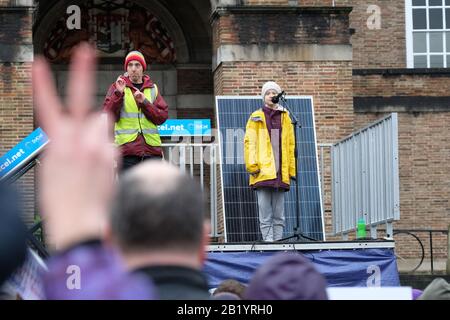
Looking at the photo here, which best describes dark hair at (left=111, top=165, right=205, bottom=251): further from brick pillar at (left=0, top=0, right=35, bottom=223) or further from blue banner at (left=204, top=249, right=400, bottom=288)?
brick pillar at (left=0, top=0, right=35, bottom=223)

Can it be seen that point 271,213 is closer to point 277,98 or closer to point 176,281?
point 277,98

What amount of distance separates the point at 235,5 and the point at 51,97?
17.8 meters

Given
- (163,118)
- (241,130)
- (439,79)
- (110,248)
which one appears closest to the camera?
(110,248)

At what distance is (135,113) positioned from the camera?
1331 cm

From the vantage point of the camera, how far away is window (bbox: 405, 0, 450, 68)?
26.2 metres

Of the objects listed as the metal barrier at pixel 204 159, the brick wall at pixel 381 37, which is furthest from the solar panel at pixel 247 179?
the brick wall at pixel 381 37

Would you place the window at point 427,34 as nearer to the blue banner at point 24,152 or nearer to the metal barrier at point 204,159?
the metal barrier at point 204,159

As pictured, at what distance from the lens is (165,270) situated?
332cm

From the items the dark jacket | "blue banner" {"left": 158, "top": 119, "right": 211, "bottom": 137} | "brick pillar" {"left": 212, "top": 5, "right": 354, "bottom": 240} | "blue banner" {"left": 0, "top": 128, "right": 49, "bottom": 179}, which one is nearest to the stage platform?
"blue banner" {"left": 0, "top": 128, "right": 49, "bottom": 179}

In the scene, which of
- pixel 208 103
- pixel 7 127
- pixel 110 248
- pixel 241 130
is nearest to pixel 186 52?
pixel 208 103

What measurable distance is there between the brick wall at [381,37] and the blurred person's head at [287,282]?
21.9 m

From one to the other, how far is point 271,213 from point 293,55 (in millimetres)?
6839

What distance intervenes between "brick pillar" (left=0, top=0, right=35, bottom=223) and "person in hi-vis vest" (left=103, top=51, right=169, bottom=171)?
710 cm

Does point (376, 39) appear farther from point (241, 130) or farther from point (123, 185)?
point (123, 185)
